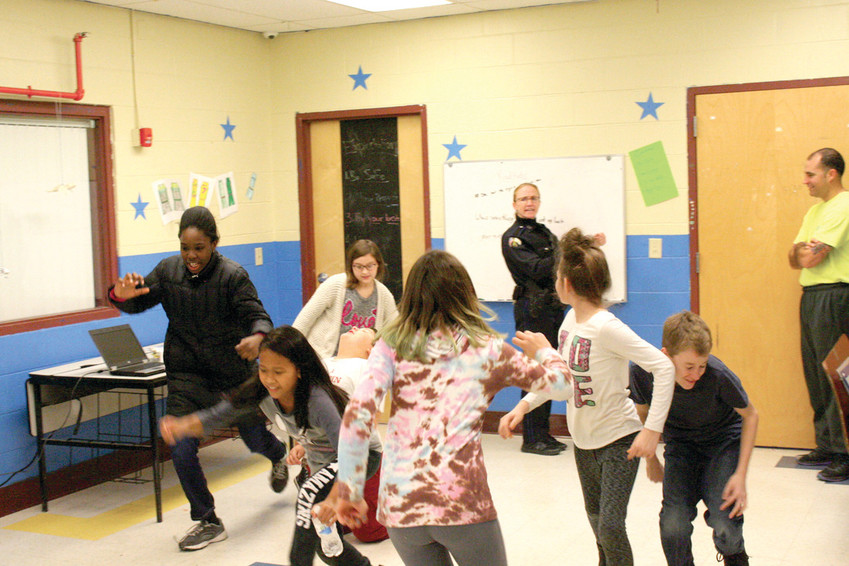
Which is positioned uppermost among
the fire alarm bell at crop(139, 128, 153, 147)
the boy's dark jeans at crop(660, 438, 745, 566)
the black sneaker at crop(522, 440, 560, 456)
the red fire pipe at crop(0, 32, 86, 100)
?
the red fire pipe at crop(0, 32, 86, 100)

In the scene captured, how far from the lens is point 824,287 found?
190 inches

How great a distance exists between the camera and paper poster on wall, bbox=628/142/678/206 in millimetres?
5410

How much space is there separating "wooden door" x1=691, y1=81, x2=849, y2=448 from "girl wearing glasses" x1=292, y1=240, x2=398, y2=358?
2009 mm

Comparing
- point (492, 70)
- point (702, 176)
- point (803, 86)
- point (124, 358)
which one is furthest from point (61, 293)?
point (803, 86)

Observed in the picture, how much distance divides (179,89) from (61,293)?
4.95 ft

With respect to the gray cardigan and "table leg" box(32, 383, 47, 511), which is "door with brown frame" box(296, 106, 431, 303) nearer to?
the gray cardigan

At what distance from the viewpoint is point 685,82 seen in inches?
209

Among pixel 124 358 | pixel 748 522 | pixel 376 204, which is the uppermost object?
pixel 376 204

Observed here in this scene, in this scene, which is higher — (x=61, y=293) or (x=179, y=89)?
(x=179, y=89)

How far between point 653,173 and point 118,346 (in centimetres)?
319

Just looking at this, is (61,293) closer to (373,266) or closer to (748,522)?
(373,266)

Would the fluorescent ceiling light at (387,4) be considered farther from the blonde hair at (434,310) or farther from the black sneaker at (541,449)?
the blonde hair at (434,310)

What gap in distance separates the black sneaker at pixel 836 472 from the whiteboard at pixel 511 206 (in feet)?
4.89

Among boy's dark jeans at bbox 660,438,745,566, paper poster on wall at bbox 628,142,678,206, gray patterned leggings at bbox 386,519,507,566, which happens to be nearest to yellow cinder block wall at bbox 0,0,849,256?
paper poster on wall at bbox 628,142,678,206
